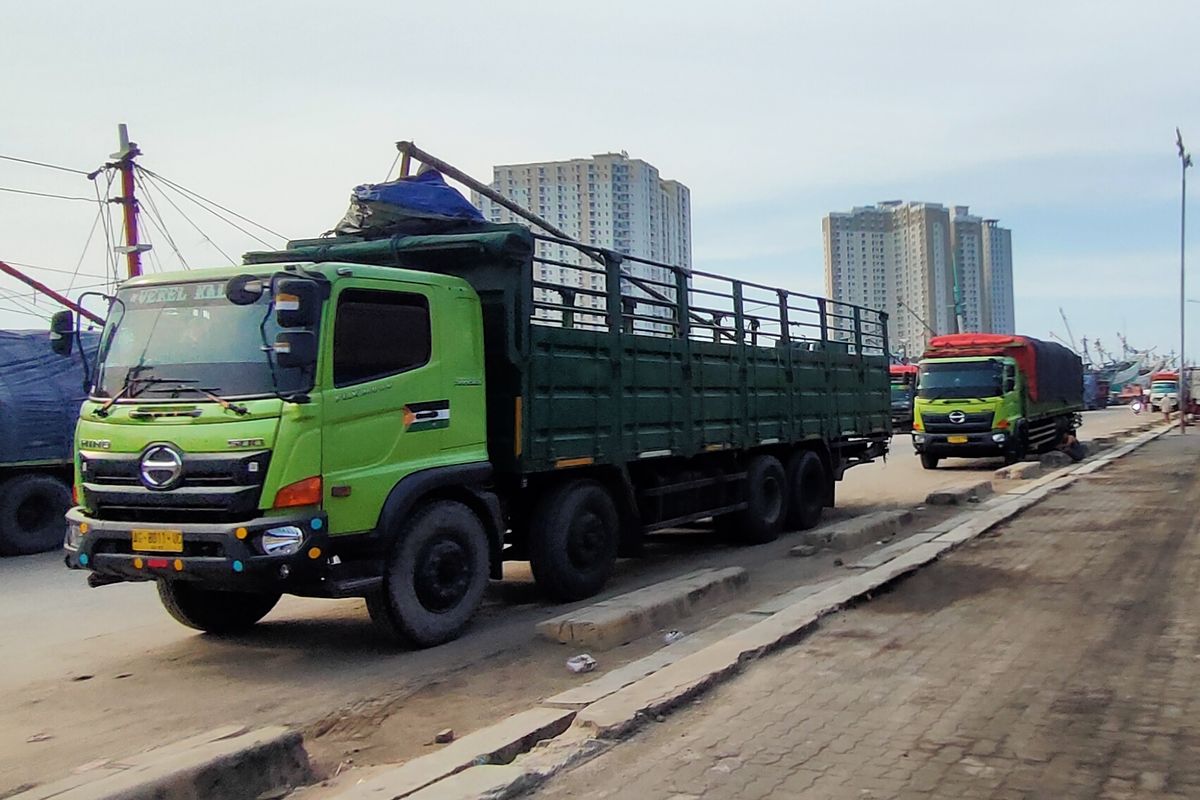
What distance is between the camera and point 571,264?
8.41 m

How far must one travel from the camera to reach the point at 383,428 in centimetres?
661

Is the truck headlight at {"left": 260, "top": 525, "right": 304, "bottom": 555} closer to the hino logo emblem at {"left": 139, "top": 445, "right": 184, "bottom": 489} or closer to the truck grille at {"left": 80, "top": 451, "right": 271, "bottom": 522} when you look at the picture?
the truck grille at {"left": 80, "top": 451, "right": 271, "bottom": 522}

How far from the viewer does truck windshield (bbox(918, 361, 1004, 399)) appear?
21750mm

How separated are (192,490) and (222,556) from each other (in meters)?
0.43

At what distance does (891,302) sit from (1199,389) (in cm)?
3704

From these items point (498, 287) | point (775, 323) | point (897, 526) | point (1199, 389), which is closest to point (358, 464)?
point (498, 287)

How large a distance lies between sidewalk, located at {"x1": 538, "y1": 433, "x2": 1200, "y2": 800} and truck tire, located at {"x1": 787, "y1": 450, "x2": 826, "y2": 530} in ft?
11.4

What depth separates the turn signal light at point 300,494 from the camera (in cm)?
604

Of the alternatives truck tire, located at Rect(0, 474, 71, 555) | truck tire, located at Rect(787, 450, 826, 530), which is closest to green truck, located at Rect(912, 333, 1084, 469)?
truck tire, located at Rect(787, 450, 826, 530)

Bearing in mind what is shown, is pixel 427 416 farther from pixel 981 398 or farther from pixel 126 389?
pixel 981 398

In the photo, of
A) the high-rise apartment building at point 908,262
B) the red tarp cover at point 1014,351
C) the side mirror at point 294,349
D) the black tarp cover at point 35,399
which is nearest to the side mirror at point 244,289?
the side mirror at point 294,349

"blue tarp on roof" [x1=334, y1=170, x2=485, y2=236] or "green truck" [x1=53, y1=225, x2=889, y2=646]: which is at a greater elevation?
"blue tarp on roof" [x1=334, y1=170, x2=485, y2=236]

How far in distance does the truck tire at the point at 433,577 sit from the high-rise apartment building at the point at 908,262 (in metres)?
68.9

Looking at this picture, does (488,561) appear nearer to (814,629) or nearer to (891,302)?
(814,629)
